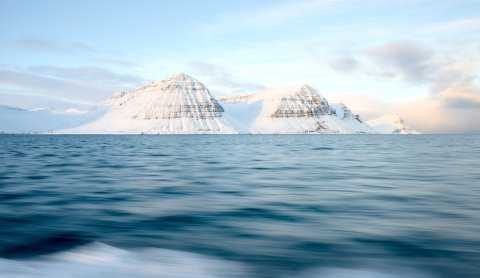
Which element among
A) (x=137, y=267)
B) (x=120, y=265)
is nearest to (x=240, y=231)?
(x=137, y=267)

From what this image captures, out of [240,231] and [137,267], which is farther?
[240,231]

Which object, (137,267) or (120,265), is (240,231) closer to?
(137,267)

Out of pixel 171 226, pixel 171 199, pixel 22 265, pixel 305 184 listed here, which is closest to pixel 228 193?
pixel 171 199

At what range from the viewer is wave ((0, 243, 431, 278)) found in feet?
19.0

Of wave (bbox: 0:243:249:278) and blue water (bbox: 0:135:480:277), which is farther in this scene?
blue water (bbox: 0:135:480:277)

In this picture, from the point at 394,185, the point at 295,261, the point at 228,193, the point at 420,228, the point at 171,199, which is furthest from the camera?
the point at 394,185

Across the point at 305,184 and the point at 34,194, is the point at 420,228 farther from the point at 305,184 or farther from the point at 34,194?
the point at 34,194

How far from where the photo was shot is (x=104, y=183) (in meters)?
16.9

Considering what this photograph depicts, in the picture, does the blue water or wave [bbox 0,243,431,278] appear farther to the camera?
the blue water

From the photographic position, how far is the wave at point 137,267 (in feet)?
19.0

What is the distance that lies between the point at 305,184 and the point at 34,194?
1011 cm

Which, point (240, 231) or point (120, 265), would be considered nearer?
point (120, 265)

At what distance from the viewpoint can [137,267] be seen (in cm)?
607

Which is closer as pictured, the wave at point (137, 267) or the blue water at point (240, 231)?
the wave at point (137, 267)
